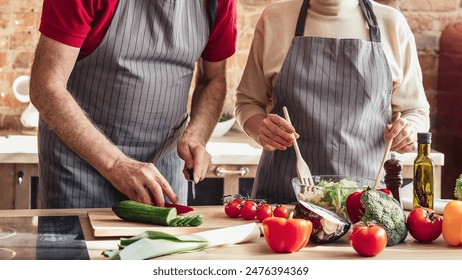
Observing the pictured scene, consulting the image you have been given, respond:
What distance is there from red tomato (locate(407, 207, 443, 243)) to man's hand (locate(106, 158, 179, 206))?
0.56m

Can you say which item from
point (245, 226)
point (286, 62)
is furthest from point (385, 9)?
point (245, 226)

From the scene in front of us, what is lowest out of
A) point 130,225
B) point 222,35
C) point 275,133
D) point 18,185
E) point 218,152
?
point 18,185

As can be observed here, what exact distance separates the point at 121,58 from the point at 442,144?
2277 millimetres

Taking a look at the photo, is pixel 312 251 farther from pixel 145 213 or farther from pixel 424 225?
pixel 145 213

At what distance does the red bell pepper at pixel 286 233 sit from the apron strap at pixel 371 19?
92cm

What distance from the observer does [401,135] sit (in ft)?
6.98

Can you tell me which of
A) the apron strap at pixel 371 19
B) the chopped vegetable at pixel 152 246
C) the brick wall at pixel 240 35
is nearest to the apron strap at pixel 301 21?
the apron strap at pixel 371 19

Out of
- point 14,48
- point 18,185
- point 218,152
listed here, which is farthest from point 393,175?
point 14,48

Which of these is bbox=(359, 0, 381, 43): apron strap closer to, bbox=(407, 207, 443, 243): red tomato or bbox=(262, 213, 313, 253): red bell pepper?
bbox=(407, 207, 443, 243): red tomato

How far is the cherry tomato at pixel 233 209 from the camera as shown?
190 cm

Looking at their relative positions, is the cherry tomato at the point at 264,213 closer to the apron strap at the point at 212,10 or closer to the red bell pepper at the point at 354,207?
the red bell pepper at the point at 354,207

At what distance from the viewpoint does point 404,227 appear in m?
1.67

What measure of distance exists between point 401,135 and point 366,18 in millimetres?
419
